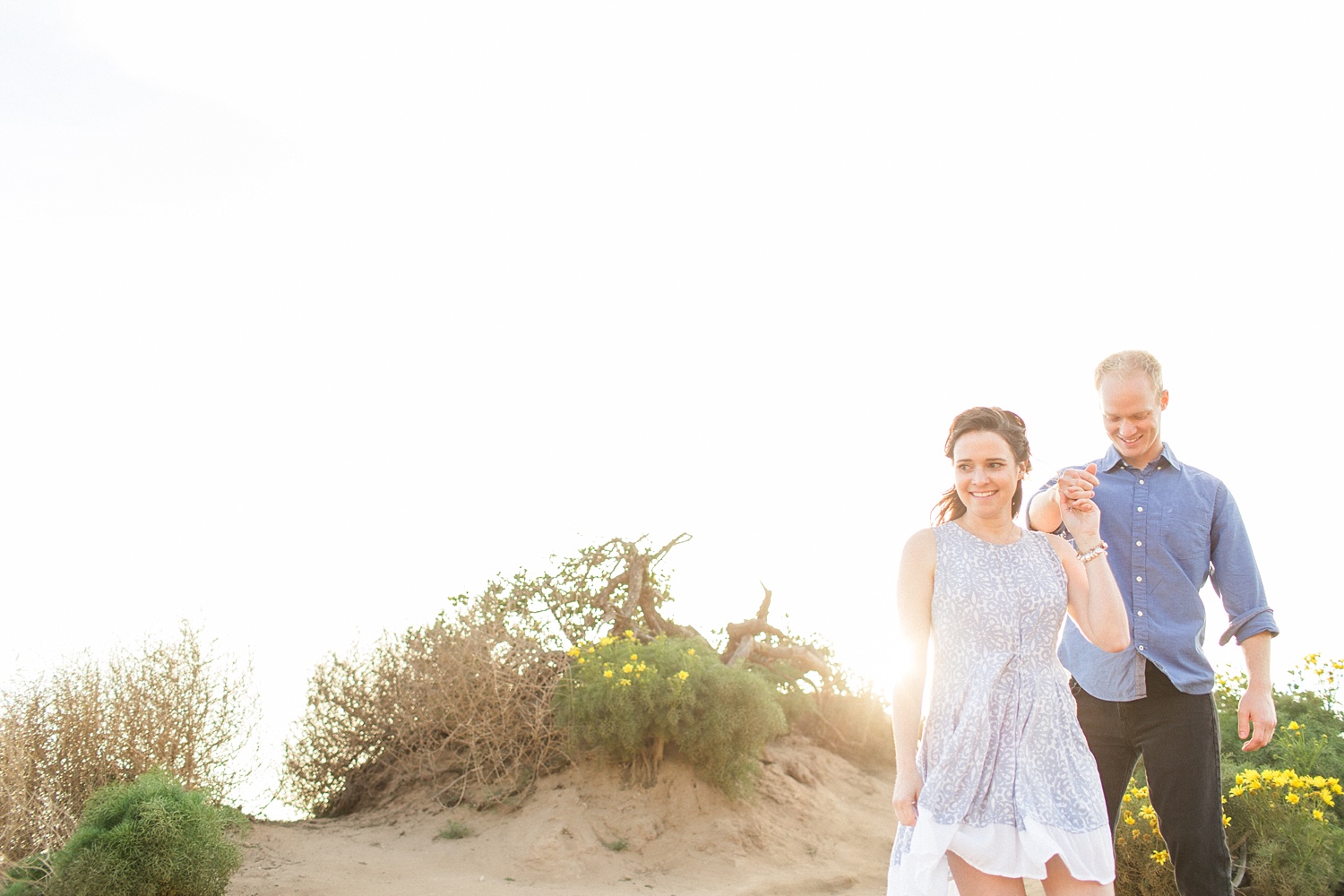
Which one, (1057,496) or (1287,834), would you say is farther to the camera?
(1287,834)

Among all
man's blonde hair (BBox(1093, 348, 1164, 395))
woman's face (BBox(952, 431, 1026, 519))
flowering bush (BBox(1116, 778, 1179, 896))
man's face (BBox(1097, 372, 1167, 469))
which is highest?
man's blonde hair (BBox(1093, 348, 1164, 395))

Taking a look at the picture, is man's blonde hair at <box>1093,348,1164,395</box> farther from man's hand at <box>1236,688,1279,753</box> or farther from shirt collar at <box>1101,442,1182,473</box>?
man's hand at <box>1236,688,1279,753</box>

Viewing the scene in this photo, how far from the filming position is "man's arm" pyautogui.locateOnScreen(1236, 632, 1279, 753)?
331 centimetres

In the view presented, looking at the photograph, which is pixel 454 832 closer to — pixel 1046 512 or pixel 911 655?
pixel 911 655

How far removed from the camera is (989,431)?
2.91 m

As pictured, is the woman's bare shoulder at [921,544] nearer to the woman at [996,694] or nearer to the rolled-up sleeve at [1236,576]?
the woman at [996,694]

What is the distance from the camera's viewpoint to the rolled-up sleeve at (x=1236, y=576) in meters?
3.47

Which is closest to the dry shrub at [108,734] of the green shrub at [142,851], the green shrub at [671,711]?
the green shrub at [142,851]

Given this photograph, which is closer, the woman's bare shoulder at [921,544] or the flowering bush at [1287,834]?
the woman's bare shoulder at [921,544]

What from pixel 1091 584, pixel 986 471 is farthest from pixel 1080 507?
pixel 986 471

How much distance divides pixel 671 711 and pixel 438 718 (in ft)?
7.29

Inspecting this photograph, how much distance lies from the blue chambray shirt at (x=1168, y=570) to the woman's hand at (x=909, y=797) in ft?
3.68

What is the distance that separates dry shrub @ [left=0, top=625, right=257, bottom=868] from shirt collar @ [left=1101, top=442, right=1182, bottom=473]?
6.34 meters

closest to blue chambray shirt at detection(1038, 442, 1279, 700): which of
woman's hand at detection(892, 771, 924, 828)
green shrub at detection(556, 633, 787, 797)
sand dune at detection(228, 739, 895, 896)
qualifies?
woman's hand at detection(892, 771, 924, 828)
